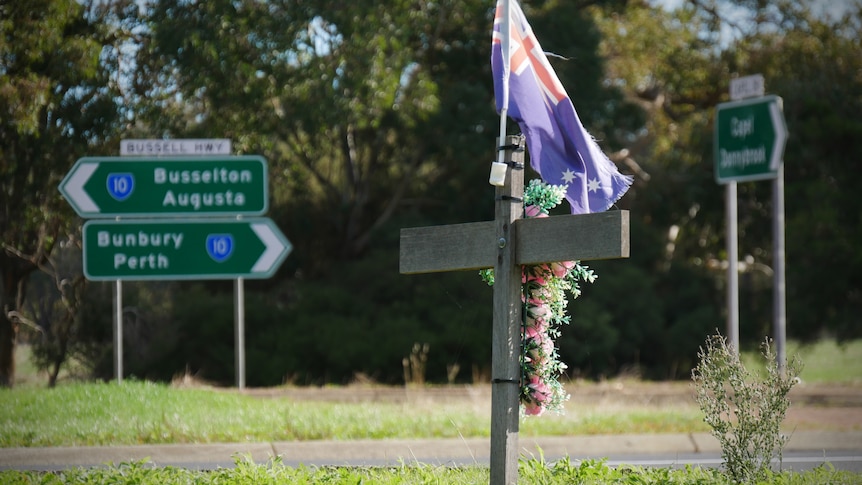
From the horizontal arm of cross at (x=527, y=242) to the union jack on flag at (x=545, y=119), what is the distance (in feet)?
2.08

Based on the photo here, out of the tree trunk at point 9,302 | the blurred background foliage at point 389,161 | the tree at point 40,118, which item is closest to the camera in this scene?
the tree at point 40,118

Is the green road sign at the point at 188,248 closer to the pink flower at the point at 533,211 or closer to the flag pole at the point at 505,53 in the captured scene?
the pink flower at the point at 533,211

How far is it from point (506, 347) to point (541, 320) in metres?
0.38

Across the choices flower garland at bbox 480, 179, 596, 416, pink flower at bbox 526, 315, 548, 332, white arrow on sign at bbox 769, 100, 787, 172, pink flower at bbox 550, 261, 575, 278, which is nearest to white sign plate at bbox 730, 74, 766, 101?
white arrow on sign at bbox 769, 100, 787, 172

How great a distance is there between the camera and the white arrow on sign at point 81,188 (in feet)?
39.4

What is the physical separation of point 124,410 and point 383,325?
952 cm

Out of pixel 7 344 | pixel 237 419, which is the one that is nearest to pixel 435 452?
pixel 237 419

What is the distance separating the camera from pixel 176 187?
12406 mm

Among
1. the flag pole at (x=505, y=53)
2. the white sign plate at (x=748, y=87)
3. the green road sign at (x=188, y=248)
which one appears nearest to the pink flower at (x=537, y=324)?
the flag pole at (x=505, y=53)

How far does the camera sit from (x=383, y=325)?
19.7 m

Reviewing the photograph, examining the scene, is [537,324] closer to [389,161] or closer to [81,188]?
[81,188]

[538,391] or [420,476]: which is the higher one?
[538,391]

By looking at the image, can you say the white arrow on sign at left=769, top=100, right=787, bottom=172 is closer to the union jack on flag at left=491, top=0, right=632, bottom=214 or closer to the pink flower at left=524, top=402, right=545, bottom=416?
the union jack on flag at left=491, top=0, right=632, bottom=214

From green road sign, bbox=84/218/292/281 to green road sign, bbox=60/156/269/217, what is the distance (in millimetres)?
145
